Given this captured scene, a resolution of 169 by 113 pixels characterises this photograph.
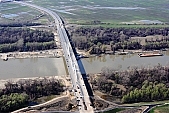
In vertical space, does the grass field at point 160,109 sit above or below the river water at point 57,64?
below

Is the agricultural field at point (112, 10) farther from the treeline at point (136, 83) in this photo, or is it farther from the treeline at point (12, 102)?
the treeline at point (12, 102)

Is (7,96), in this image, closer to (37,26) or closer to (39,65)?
(39,65)

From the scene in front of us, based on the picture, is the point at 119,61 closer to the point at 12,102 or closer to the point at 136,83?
the point at 136,83

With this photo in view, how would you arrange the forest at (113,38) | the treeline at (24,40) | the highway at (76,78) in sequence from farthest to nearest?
the forest at (113,38)
the treeline at (24,40)
the highway at (76,78)

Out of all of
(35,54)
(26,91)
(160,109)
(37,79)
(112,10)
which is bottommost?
(160,109)

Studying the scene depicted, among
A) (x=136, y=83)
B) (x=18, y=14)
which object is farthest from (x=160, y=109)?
(x=18, y=14)

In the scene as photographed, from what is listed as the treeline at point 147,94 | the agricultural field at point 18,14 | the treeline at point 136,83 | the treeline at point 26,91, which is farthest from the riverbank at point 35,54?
the agricultural field at point 18,14

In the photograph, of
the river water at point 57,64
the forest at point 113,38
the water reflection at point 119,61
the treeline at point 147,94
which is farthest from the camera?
the forest at point 113,38

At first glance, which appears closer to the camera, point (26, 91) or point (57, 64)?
point (26, 91)
